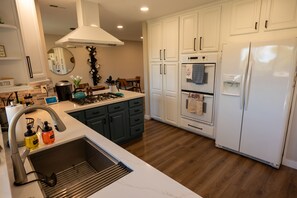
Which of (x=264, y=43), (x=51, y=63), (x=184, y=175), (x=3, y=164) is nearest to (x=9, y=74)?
(x=3, y=164)

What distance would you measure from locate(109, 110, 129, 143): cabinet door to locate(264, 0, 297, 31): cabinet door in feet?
8.02

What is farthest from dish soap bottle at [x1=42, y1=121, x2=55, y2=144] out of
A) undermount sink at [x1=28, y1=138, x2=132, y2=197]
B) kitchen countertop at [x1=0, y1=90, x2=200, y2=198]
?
kitchen countertop at [x1=0, y1=90, x2=200, y2=198]

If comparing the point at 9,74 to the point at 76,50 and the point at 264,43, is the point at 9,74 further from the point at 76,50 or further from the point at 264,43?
the point at 76,50

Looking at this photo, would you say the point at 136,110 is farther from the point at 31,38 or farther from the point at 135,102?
the point at 31,38

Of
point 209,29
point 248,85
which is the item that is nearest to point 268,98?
point 248,85

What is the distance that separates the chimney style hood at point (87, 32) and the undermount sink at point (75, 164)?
1.37 meters

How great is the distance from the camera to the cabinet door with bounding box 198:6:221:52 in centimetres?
266

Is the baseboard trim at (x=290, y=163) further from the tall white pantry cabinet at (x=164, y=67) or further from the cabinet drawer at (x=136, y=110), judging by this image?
the cabinet drawer at (x=136, y=110)

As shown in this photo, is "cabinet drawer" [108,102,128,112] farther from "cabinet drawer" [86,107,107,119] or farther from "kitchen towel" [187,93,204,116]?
"kitchen towel" [187,93,204,116]

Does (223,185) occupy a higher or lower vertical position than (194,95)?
lower

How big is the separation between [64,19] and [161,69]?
7.55 ft

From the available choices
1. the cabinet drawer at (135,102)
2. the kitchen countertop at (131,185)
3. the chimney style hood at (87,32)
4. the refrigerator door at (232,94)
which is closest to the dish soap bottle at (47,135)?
the kitchen countertop at (131,185)

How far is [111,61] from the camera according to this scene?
22.3ft

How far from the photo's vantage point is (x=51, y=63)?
5.31m
